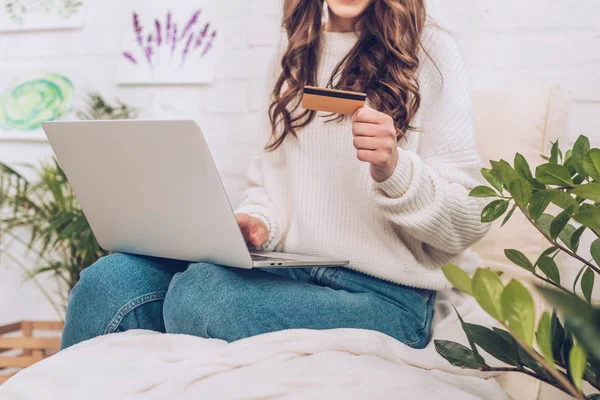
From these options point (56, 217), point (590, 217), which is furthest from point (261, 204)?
point (590, 217)

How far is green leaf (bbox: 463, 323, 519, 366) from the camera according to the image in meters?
0.48

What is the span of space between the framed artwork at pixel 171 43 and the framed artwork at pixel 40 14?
9.1 inches

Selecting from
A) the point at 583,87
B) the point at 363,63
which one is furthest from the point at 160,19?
the point at 583,87

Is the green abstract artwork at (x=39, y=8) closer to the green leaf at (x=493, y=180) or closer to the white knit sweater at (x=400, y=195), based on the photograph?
the white knit sweater at (x=400, y=195)

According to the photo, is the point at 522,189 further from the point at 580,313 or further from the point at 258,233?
the point at 258,233

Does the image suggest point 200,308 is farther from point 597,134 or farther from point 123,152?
point 597,134

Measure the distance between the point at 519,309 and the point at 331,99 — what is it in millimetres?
529

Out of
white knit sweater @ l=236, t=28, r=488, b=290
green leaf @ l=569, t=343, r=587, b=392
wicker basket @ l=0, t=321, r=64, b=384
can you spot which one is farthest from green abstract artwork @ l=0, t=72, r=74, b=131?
green leaf @ l=569, t=343, r=587, b=392

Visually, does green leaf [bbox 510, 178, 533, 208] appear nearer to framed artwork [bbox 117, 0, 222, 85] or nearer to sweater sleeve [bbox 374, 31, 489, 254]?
sweater sleeve [bbox 374, 31, 489, 254]

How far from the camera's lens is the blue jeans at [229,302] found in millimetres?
875

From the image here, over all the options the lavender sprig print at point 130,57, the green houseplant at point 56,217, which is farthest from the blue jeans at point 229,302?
the lavender sprig print at point 130,57

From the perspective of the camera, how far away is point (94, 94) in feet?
6.28

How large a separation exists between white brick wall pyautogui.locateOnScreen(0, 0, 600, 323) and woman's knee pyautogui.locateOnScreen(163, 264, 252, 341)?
34.5 inches

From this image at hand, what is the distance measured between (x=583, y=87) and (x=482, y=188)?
1.02m
